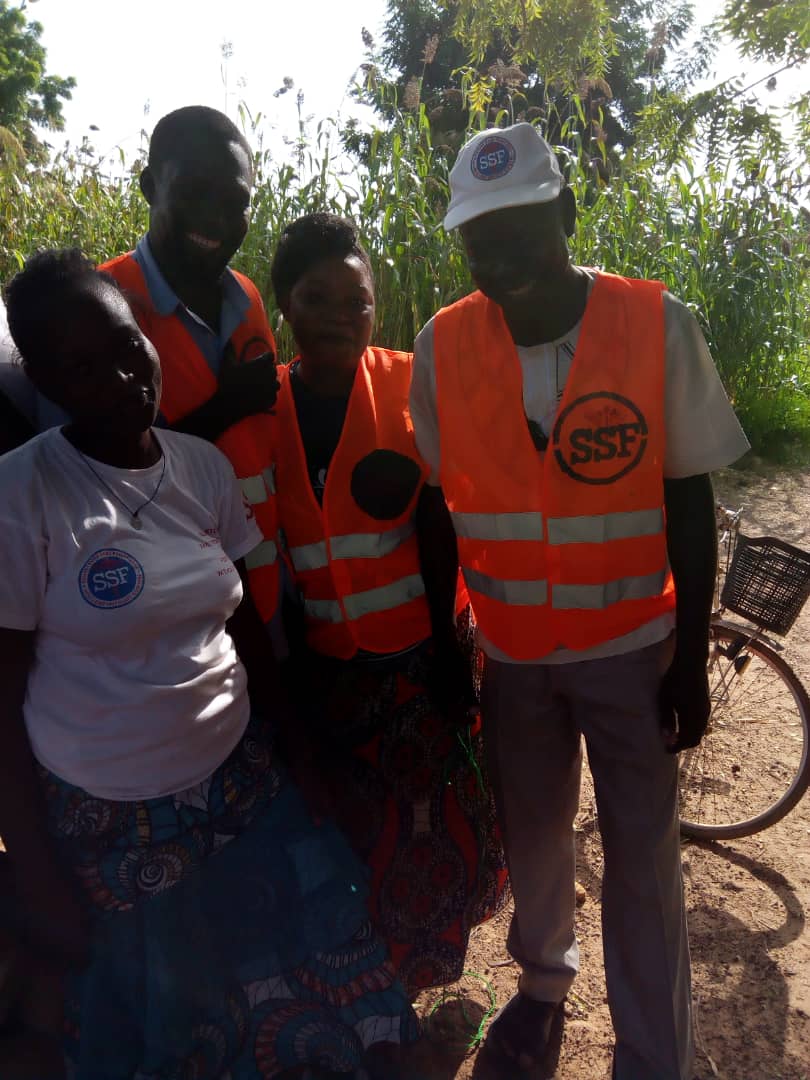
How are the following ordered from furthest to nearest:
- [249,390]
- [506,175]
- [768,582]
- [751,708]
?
[751,708]
[768,582]
[249,390]
[506,175]

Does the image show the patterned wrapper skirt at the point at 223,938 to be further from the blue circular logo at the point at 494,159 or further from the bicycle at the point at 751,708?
the bicycle at the point at 751,708

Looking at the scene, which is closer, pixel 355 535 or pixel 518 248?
pixel 518 248

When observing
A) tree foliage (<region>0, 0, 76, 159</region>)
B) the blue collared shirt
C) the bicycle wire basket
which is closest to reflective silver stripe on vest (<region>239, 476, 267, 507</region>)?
the blue collared shirt

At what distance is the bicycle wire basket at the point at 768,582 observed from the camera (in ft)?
9.54

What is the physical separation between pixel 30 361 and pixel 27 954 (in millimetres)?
1174

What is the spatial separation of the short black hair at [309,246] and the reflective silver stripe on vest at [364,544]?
0.60m

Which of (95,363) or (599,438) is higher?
(95,363)

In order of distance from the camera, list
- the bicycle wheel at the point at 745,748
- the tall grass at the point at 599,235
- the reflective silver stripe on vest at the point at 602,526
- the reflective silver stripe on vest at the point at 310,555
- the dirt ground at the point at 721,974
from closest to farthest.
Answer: the reflective silver stripe on vest at the point at 602,526, the reflective silver stripe on vest at the point at 310,555, the dirt ground at the point at 721,974, the bicycle wheel at the point at 745,748, the tall grass at the point at 599,235

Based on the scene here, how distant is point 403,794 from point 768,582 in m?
1.57

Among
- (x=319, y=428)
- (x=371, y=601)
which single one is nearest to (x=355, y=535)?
(x=371, y=601)

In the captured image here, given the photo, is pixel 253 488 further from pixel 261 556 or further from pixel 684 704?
pixel 684 704

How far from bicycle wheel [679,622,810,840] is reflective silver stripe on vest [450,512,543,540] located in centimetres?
172

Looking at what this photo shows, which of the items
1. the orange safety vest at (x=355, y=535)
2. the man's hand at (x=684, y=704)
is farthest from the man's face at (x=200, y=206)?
the man's hand at (x=684, y=704)

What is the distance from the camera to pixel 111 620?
59.9 inches
